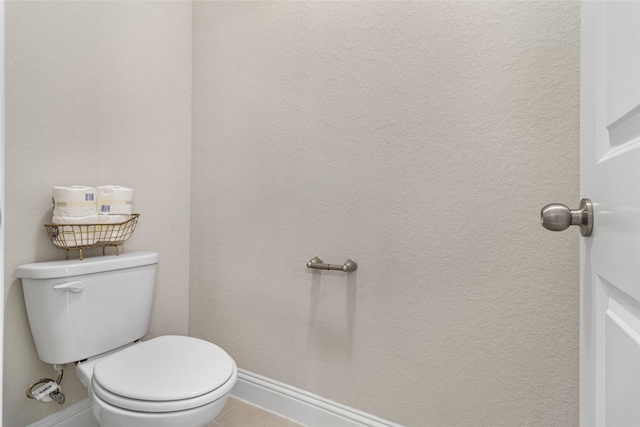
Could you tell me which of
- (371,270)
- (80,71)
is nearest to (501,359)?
(371,270)

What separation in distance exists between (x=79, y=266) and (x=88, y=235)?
0.42 ft

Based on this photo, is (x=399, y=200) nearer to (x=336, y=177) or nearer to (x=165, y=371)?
(x=336, y=177)

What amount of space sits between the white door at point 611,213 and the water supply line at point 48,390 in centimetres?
159

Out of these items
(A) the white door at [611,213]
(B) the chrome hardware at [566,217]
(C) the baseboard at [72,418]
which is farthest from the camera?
(C) the baseboard at [72,418]

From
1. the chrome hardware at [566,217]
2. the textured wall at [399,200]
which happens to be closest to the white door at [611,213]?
the chrome hardware at [566,217]

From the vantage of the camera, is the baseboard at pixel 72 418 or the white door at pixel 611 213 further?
the baseboard at pixel 72 418

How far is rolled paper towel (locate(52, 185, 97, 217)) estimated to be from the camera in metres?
1.24

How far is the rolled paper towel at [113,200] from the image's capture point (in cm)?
136

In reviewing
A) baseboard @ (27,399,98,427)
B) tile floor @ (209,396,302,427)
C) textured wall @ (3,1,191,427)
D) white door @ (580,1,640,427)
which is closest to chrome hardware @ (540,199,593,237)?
white door @ (580,1,640,427)

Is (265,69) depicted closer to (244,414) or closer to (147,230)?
(147,230)

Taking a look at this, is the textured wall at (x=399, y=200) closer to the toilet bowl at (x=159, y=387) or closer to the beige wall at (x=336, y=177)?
the beige wall at (x=336, y=177)

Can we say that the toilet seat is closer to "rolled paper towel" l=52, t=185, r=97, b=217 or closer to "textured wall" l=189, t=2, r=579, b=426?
"textured wall" l=189, t=2, r=579, b=426

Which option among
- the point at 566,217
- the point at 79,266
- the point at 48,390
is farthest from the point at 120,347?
the point at 566,217

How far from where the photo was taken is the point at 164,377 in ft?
3.50
